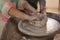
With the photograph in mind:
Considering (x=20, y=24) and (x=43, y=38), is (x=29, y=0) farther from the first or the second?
(x=43, y=38)

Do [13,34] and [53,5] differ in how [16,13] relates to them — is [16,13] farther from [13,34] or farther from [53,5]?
[53,5]

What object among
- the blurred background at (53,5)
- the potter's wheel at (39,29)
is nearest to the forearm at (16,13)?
the potter's wheel at (39,29)

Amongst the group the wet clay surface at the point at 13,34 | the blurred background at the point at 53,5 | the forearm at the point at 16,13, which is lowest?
the blurred background at the point at 53,5

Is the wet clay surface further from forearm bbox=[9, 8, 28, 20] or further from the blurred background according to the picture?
the blurred background

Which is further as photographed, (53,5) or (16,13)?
(53,5)

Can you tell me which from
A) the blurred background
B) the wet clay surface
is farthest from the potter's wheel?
the blurred background

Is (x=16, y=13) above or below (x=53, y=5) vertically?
above

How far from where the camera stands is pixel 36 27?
0.68 metres

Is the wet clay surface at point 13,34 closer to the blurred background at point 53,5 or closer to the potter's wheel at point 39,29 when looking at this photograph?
the potter's wheel at point 39,29

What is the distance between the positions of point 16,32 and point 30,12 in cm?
13

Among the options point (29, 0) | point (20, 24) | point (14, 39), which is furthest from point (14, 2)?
point (14, 39)

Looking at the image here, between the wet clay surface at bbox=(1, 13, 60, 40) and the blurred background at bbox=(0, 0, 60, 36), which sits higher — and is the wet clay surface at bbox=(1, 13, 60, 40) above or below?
above

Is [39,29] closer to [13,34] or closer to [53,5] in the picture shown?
[13,34]

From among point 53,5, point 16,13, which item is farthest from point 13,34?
point 53,5
